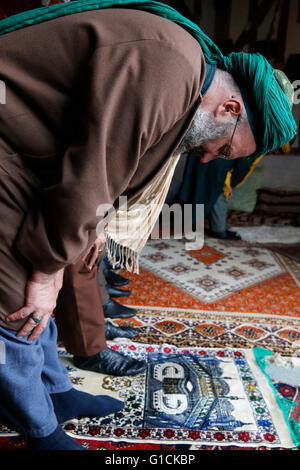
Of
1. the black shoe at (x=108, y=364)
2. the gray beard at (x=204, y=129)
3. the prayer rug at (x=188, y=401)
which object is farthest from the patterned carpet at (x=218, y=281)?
the gray beard at (x=204, y=129)

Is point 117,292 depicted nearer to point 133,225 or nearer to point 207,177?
point 133,225

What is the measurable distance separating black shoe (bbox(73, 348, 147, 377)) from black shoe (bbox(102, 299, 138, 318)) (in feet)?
1.34

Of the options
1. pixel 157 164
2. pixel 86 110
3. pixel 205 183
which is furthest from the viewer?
pixel 205 183

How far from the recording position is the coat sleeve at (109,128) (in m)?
0.70

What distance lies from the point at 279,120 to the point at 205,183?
2017 millimetres

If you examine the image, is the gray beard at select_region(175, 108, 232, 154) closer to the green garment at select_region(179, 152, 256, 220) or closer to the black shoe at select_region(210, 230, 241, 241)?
the green garment at select_region(179, 152, 256, 220)

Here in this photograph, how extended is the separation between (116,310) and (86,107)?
4.56 feet

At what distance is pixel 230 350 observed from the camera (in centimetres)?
170

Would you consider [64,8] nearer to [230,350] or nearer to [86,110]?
[86,110]

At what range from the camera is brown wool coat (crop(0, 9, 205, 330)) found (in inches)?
27.6

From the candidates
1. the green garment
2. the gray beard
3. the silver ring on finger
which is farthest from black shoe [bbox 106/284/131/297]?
the gray beard

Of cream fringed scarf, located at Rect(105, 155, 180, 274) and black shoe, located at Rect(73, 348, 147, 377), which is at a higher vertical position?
cream fringed scarf, located at Rect(105, 155, 180, 274)

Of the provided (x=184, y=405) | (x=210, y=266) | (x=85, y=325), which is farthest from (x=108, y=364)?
(x=210, y=266)
